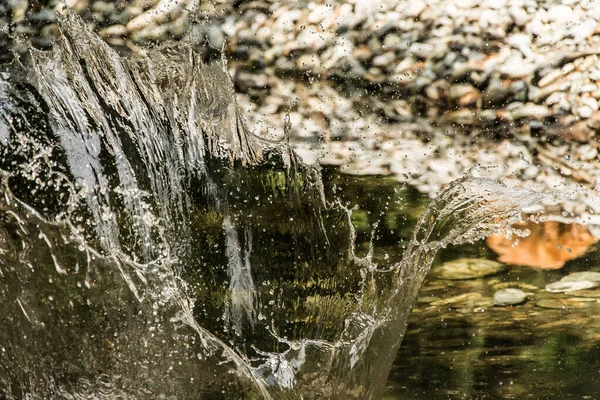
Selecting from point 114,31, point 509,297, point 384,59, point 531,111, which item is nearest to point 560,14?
point 531,111

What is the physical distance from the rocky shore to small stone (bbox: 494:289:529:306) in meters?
0.17

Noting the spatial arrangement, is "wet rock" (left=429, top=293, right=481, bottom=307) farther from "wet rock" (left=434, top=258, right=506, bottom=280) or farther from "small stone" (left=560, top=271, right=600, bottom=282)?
"small stone" (left=560, top=271, right=600, bottom=282)

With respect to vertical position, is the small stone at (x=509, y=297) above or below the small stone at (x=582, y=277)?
below

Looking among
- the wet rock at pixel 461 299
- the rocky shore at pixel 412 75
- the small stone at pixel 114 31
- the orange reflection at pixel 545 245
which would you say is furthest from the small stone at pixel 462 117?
the small stone at pixel 114 31

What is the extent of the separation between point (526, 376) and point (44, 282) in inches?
32.1

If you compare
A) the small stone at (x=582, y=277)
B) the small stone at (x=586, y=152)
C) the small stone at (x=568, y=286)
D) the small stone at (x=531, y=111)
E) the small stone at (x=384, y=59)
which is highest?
the small stone at (x=384, y=59)

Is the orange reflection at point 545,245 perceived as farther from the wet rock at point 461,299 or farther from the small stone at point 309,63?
the small stone at point 309,63

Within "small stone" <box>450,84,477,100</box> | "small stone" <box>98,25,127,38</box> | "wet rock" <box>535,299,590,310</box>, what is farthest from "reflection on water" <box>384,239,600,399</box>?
"small stone" <box>98,25,127,38</box>

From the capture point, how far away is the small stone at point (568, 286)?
57.5 inches

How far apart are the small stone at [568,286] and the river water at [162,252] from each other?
0.30 meters

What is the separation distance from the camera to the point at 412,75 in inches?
53.4

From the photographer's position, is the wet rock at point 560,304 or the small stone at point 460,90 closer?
the small stone at point 460,90

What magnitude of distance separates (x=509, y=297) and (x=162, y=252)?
0.62m

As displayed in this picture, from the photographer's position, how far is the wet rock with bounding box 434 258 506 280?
147 cm
